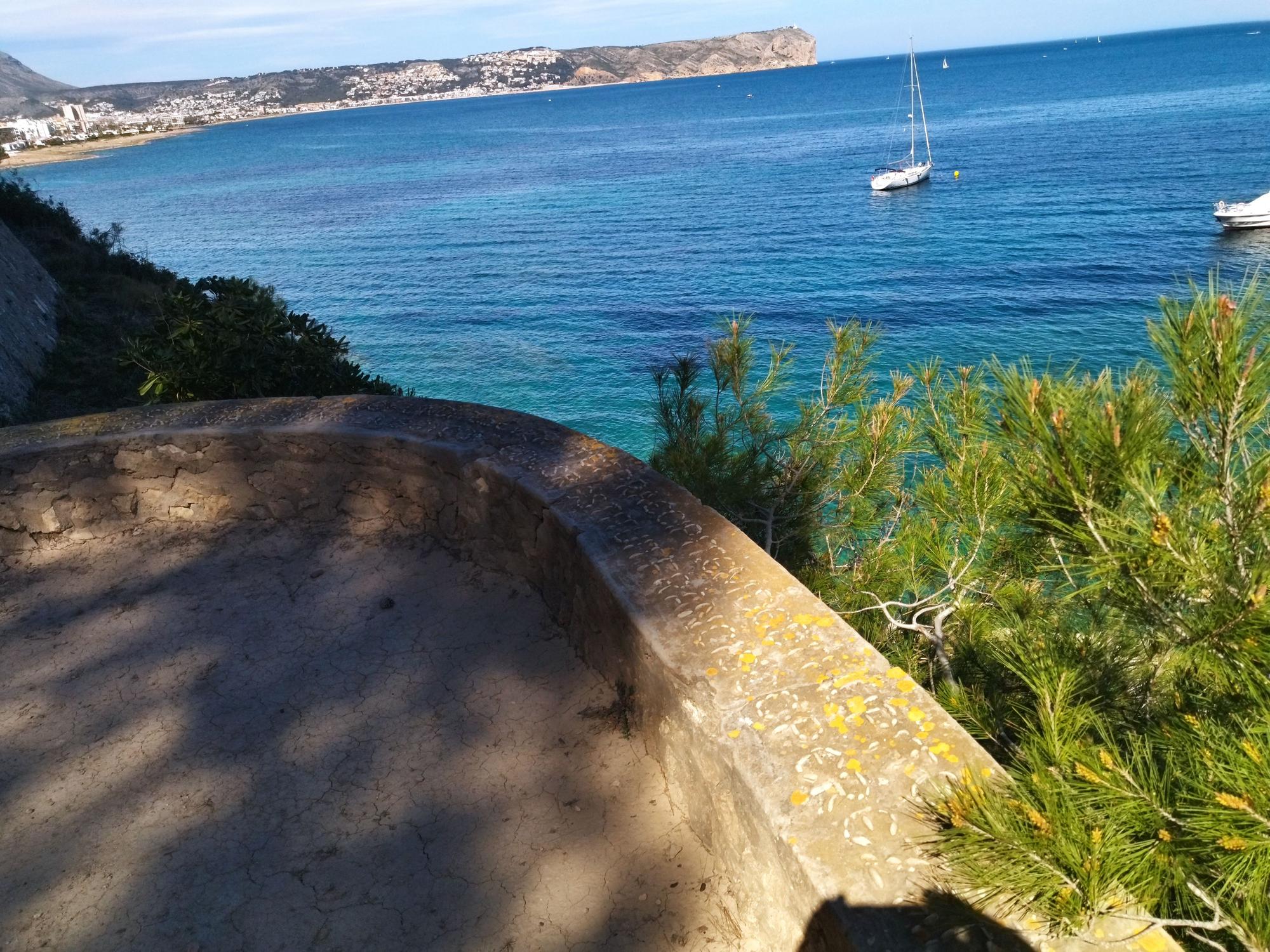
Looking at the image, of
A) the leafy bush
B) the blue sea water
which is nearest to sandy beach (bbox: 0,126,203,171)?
the blue sea water

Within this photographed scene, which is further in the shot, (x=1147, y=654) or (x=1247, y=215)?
(x=1247, y=215)

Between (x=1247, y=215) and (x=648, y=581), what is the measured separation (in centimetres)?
4122

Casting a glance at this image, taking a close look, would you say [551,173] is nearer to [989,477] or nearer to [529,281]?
[529,281]

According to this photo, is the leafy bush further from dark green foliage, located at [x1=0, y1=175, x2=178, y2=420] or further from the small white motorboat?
the small white motorboat

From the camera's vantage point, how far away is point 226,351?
719cm

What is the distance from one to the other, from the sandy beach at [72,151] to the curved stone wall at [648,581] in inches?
4171

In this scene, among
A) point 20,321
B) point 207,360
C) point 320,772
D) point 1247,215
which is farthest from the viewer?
point 1247,215

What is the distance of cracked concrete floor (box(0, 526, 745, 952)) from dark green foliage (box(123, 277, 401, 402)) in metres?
1.94

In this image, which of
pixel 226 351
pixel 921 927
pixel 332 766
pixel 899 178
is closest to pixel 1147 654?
pixel 921 927

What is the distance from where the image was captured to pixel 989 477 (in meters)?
3.83

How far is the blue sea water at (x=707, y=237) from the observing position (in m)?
29.2

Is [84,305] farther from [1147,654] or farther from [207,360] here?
[1147,654]

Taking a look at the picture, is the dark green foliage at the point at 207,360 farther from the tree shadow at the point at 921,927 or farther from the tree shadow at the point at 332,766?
the tree shadow at the point at 921,927

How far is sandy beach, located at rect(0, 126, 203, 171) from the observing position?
104312 millimetres
